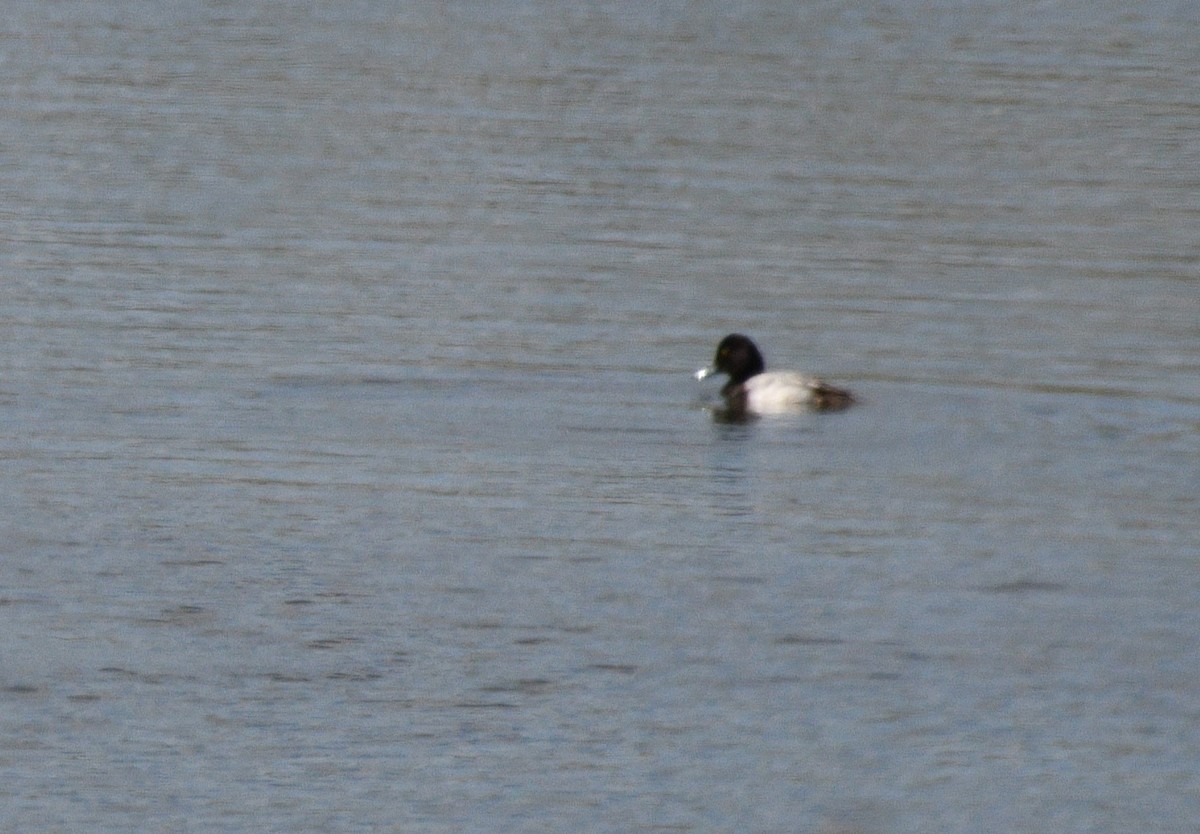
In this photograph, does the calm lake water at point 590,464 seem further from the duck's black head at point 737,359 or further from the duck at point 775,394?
the duck's black head at point 737,359

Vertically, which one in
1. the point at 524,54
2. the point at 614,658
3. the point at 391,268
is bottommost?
the point at 614,658

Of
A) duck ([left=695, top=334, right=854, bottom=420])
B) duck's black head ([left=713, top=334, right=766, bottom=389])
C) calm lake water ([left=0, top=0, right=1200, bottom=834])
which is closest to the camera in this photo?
calm lake water ([left=0, top=0, right=1200, bottom=834])

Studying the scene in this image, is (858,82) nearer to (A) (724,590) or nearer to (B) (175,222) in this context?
(B) (175,222)

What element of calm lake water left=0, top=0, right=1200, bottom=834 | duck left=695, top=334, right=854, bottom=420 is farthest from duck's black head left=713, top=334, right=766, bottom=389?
calm lake water left=0, top=0, right=1200, bottom=834

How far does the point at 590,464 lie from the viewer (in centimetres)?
1321

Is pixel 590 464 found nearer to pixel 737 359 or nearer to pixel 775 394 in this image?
pixel 775 394

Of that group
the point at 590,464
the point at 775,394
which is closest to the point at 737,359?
the point at 775,394

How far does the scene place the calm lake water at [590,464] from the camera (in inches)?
339

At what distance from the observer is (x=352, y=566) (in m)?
11.0

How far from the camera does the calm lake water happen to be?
8.62 metres

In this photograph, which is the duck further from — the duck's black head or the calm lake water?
the calm lake water

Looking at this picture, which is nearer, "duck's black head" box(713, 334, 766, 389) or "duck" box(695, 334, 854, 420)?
"duck" box(695, 334, 854, 420)

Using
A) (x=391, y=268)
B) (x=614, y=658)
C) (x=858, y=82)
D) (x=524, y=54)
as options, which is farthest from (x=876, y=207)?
(x=614, y=658)

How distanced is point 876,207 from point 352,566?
1187cm
